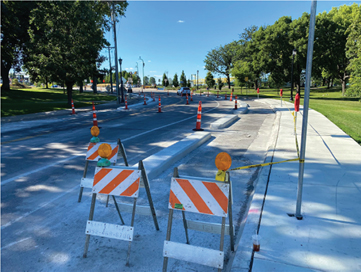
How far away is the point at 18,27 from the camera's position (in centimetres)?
2939

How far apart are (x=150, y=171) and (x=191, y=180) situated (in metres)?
2.92

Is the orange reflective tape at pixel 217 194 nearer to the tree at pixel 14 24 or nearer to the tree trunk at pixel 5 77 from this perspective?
the tree at pixel 14 24

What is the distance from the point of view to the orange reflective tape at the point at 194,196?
9.21 feet

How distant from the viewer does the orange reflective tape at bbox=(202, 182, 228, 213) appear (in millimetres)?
2733

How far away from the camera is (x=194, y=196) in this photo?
9.32 ft

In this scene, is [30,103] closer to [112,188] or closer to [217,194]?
[112,188]

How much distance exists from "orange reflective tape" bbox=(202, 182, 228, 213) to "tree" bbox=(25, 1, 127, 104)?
76.6 ft

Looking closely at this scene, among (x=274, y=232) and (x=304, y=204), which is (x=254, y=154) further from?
(x=274, y=232)

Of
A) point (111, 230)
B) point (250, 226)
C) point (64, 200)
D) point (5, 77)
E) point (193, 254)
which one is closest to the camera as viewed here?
point (193, 254)

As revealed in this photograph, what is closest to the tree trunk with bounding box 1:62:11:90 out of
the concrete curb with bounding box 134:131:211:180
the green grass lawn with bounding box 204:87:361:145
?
the concrete curb with bounding box 134:131:211:180

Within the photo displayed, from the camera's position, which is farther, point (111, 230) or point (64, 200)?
point (64, 200)

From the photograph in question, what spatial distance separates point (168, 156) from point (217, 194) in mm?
4063

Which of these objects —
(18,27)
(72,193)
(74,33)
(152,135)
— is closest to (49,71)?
(74,33)

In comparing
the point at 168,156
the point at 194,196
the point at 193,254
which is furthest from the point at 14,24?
the point at 193,254
